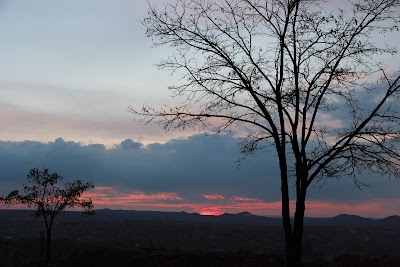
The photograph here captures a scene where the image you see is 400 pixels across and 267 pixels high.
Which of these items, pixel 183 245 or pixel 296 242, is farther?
pixel 183 245

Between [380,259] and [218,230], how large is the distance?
128150 millimetres

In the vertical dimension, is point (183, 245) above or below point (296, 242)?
below

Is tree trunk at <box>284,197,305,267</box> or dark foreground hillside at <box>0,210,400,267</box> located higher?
tree trunk at <box>284,197,305,267</box>

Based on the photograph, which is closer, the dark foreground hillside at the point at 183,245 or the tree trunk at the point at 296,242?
the tree trunk at the point at 296,242

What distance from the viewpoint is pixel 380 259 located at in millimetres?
29297

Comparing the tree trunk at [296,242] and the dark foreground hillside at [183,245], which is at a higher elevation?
the tree trunk at [296,242]

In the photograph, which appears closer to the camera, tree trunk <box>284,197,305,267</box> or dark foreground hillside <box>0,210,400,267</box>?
tree trunk <box>284,197,305,267</box>

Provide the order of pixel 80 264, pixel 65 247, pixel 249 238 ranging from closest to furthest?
1. pixel 80 264
2. pixel 65 247
3. pixel 249 238

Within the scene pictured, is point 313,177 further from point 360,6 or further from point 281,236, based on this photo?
point 281,236

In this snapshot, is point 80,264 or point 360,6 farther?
point 80,264

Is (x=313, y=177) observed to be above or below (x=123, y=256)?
above

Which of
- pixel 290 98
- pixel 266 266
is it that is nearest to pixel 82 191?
pixel 266 266

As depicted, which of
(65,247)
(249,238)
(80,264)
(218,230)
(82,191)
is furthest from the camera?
(218,230)

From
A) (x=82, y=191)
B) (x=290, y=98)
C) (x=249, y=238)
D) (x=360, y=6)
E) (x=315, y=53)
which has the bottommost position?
(x=249, y=238)
